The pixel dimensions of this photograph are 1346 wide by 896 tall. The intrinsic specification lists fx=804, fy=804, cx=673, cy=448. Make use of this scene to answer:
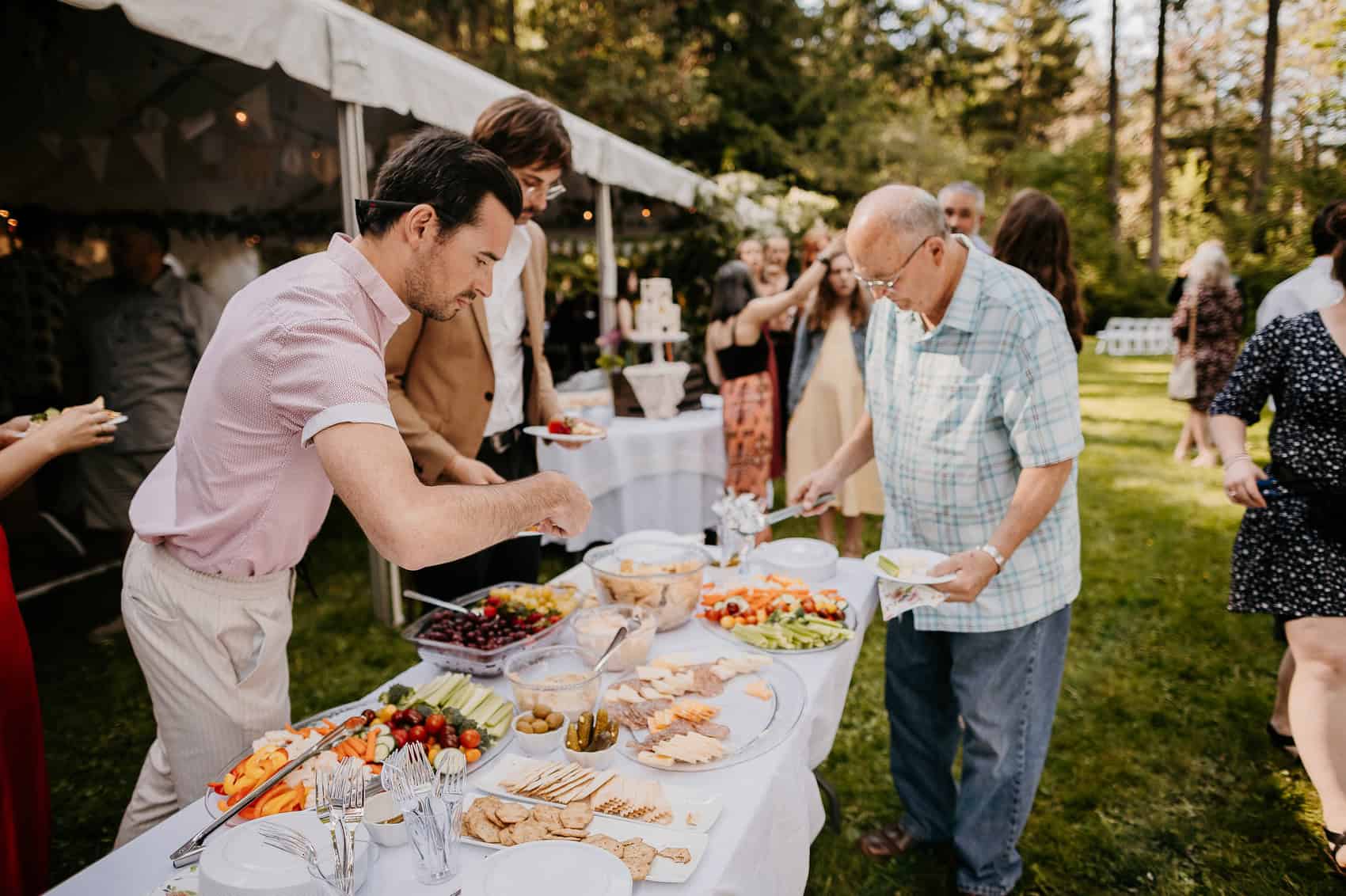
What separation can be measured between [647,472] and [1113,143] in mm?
25683

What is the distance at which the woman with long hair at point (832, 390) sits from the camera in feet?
15.9

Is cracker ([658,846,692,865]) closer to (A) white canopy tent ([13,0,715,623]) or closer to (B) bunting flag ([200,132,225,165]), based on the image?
(A) white canopy tent ([13,0,715,623])

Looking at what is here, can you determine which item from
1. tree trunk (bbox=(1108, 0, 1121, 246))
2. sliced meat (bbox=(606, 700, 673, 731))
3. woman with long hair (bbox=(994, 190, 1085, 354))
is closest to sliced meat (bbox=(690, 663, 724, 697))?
sliced meat (bbox=(606, 700, 673, 731))

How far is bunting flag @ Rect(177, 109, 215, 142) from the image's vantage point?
19.8 feet

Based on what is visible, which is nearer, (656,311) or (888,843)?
(888,843)

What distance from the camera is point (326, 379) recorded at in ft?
3.91

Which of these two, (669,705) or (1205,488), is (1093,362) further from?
(669,705)

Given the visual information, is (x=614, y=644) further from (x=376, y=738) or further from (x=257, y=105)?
(x=257, y=105)

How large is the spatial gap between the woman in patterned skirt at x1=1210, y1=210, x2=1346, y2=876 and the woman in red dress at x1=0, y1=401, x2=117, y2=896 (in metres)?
2.99

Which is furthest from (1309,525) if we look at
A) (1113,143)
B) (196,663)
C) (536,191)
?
(1113,143)

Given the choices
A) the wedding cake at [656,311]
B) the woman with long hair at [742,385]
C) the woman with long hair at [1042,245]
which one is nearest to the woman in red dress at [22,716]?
the woman with long hair at [1042,245]

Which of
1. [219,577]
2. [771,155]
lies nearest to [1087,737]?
[219,577]

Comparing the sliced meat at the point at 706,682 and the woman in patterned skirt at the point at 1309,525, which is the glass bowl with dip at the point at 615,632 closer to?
the sliced meat at the point at 706,682

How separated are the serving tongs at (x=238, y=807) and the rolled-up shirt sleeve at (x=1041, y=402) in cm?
156
